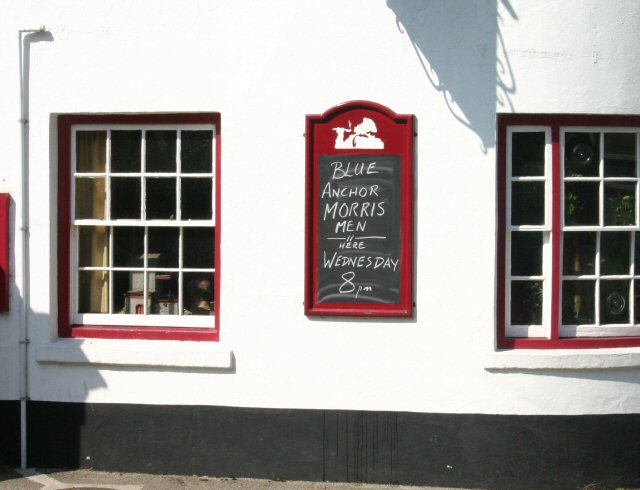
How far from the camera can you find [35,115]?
602cm

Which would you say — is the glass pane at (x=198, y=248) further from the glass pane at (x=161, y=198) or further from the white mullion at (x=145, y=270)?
the white mullion at (x=145, y=270)

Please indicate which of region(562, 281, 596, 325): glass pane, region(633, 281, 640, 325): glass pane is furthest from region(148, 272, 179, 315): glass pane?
region(633, 281, 640, 325): glass pane

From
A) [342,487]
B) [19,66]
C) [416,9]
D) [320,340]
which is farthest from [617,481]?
[19,66]

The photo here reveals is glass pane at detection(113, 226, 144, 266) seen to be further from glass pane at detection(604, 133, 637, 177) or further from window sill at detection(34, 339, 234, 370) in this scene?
glass pane at detection(604, 133, 637, 177)

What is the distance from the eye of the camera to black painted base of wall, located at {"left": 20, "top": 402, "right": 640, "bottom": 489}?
18.7 ft

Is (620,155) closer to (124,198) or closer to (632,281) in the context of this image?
(632,281)

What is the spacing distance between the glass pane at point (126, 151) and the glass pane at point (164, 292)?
3.03ft

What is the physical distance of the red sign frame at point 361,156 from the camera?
5.70 meters

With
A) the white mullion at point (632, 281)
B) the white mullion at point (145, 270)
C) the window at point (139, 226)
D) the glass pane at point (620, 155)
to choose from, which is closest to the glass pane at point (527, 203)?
the glass pane at point (620, 155)

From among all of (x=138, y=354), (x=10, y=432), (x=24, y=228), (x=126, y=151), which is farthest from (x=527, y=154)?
(x=10, y=432)

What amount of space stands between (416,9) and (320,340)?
106 inches

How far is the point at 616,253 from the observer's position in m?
5.96

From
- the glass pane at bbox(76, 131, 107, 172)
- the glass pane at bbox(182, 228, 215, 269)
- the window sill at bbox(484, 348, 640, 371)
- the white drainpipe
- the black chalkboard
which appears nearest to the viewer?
the window sill at bbox(484, 348, 640, 371)

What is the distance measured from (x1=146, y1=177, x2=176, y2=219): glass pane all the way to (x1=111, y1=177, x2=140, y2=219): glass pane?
0.37ft
